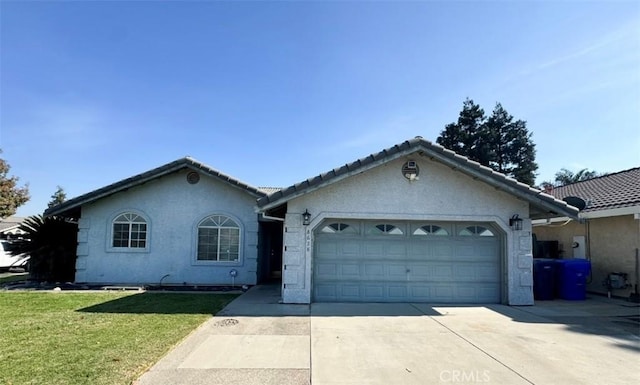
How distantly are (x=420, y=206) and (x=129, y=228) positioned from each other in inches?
407

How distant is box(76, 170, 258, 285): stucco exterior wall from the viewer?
554 inches

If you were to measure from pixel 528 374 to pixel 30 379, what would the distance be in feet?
20.8

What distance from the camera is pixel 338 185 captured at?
1051 centimetres

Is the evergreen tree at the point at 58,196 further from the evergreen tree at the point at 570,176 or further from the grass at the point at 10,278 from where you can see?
the evergreen tree at the point at 570,176

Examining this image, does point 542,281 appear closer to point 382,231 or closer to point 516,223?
point 516,223

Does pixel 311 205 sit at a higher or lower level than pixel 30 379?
higher

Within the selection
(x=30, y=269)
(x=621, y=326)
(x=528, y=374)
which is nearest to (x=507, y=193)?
(x=621, y=326)

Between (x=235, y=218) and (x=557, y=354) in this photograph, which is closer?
(x=557, y=354)

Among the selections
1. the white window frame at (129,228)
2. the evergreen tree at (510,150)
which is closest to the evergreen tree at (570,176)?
the evergreen tree at (510,150)

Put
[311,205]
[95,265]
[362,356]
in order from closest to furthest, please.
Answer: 1. [362,356]
2. [311,205]
3. [95,265]

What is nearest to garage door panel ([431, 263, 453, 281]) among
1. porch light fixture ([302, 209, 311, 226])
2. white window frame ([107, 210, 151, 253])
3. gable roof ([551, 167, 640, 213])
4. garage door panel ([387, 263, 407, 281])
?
garage door panel ([387, 263, 407, 281])

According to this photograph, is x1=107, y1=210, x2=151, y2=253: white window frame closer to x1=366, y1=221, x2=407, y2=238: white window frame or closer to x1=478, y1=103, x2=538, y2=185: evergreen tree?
x1=366, y1=221, x2=407, y2=238: white window frame

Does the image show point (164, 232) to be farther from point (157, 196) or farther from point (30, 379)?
point (30, 379)

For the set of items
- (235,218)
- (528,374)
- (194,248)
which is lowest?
(528,374)
